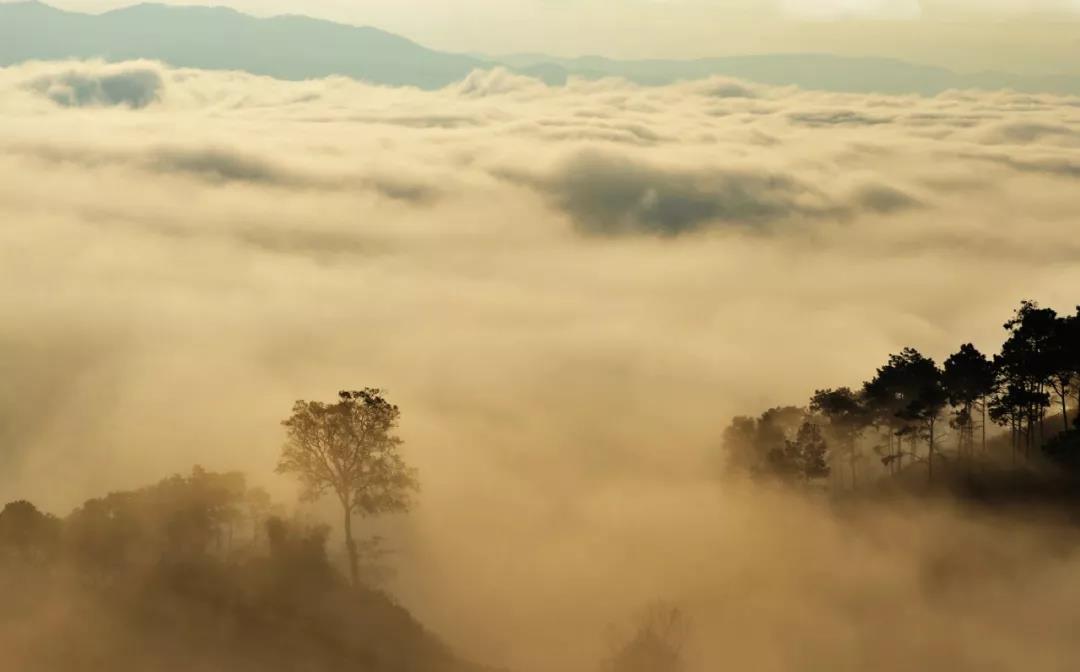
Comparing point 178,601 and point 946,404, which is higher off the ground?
point 946,404

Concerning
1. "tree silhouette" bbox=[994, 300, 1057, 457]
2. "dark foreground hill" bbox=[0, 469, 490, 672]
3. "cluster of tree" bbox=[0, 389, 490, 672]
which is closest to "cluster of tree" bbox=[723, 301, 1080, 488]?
"tree silhouette" bbox=[994, 300, 1057, 457]

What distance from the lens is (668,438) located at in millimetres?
110000

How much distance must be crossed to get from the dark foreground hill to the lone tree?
4822mm

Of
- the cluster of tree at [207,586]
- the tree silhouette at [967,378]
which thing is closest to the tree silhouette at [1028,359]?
the tree silhouette at [967,378]

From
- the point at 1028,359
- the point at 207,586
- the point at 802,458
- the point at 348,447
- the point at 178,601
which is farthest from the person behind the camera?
the point at 802,458

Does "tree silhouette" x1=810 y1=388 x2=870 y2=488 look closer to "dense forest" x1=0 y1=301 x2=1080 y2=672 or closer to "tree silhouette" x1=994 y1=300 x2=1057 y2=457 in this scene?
"dense forest" x1=0 y1=301 x2=1080 y2=672

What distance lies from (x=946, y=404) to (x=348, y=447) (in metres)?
45.7

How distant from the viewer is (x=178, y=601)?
4994 centimetres

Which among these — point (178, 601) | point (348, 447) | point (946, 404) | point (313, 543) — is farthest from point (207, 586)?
point (946, 404)

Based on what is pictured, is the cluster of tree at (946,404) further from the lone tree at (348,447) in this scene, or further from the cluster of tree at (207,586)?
the cluster of tree at (207,586)

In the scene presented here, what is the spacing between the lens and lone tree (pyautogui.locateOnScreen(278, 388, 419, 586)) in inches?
2080

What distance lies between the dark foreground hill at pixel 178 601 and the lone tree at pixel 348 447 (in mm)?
4822

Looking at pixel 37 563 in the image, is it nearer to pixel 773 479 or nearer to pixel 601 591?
pixel 601 591

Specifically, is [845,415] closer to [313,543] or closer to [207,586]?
[313,543]
